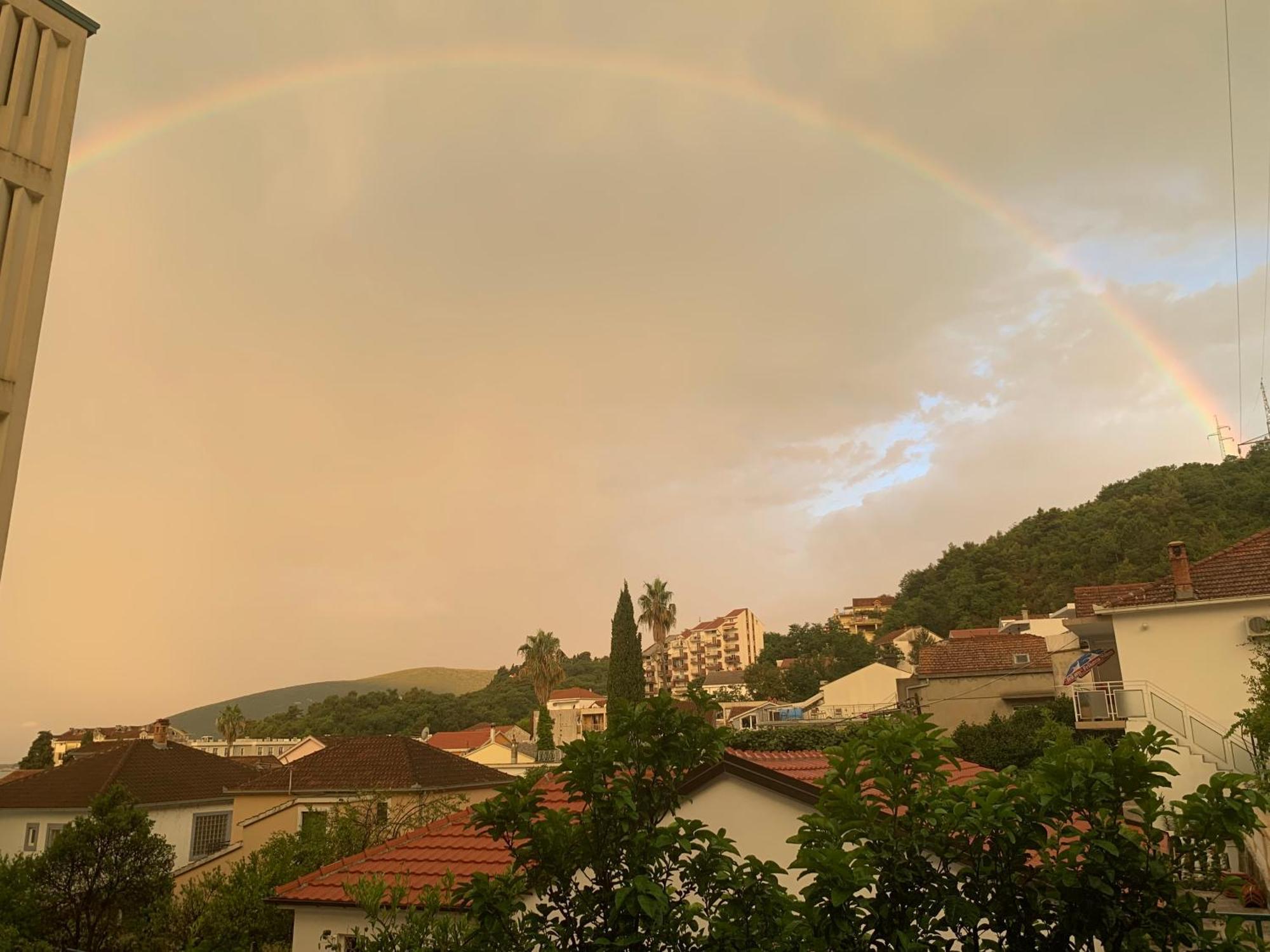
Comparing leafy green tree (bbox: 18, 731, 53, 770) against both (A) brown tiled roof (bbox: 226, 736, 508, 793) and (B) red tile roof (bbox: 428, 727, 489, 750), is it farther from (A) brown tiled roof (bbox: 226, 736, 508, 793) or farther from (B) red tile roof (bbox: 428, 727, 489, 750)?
(A) brown tiled roof (bbox: 226, 736, 508, 793)

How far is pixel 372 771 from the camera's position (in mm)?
31125

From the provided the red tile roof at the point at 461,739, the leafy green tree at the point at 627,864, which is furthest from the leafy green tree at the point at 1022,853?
the red tile roof at the point at 461,739

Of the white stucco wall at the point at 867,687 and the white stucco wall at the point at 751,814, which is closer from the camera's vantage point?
the white stucco wall at the point at 751,814

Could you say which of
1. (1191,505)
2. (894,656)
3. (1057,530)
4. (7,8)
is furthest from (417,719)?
(7,8)

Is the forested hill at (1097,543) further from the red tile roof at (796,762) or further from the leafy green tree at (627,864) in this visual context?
the leafy green tree at (627,864)

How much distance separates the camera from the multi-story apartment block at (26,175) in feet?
29.8

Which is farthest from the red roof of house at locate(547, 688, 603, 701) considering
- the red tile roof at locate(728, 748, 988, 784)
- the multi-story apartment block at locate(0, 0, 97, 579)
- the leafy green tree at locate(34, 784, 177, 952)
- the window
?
the multi-story apartment block at locate(0, 0, 97, 579)

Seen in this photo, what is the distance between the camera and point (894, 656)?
89.5 metres

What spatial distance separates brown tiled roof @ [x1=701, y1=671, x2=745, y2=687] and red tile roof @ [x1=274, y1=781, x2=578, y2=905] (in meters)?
107

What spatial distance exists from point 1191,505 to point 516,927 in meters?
84.1

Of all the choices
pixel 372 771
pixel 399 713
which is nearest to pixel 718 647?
pixel 399 713

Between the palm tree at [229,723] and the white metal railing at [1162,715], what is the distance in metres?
78.6

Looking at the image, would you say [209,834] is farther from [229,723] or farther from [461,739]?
[229,723]

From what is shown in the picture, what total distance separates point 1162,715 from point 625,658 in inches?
1772
